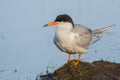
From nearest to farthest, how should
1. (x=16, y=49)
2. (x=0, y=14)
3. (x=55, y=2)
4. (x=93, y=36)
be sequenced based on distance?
1. (x=93, y=36)
2. (x=16, y=49)
3. (x=0, y=14)
4. (x=55, y=2)

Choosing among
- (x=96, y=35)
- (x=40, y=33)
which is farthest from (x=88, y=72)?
(x=40, y=33)

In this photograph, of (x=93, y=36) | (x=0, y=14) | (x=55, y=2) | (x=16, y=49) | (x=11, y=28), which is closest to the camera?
(x=93, y=36)

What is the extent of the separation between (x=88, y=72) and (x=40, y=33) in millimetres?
3854

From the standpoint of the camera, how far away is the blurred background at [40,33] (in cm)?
1091

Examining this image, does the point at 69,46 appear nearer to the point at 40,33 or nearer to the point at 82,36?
the point at 82,36

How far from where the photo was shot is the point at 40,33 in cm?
1303

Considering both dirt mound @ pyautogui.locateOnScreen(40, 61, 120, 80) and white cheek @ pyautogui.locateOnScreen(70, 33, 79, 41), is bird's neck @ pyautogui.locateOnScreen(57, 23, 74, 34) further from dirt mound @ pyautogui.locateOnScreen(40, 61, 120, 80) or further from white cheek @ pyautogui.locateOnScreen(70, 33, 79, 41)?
dirt mound @ pyautogui.locateOnScreen(40, 61, 120, 80)

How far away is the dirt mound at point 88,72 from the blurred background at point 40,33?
546mm

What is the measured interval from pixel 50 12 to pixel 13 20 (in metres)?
1.06

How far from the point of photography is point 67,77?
30.6 feet

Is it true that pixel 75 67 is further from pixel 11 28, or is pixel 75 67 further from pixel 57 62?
pixel 11 28

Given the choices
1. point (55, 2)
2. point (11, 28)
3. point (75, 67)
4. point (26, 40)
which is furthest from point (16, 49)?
point (55, 2)

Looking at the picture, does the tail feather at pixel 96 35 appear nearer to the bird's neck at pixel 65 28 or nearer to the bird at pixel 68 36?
the bird at pixel 68 36

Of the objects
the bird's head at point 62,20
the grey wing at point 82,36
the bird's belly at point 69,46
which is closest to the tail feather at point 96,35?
the grey wing at point 82,36
